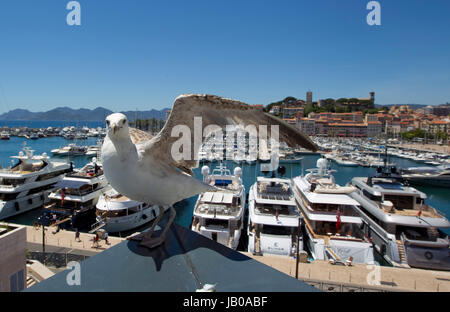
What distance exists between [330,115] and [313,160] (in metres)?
60.0

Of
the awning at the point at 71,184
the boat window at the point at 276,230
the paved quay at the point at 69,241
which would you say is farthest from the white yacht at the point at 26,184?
the boat window at the point at 276,230

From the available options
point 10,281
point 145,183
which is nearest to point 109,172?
point 145,183

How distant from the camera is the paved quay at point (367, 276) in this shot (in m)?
10.6

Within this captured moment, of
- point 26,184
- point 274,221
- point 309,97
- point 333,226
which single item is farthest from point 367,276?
point 309,97

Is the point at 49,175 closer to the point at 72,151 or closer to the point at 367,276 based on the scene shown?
the point at 367,276

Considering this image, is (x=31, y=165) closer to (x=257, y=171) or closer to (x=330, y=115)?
(x=257, y=171)

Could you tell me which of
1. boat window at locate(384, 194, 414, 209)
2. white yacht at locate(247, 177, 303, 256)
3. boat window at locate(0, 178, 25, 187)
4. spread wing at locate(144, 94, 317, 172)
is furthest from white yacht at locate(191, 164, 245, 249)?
boat window at locate(0, 178, 25, 187)

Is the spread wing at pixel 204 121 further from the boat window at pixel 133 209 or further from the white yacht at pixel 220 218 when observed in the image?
the boat window at pixel 133 209

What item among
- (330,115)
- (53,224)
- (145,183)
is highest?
(330,115)

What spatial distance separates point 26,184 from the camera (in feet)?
70.6

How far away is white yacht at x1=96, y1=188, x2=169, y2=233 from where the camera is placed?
17.7 m

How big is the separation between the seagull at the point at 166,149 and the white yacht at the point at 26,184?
66.9 ft

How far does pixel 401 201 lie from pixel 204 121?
17.6m

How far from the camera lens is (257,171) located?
41750 mm
